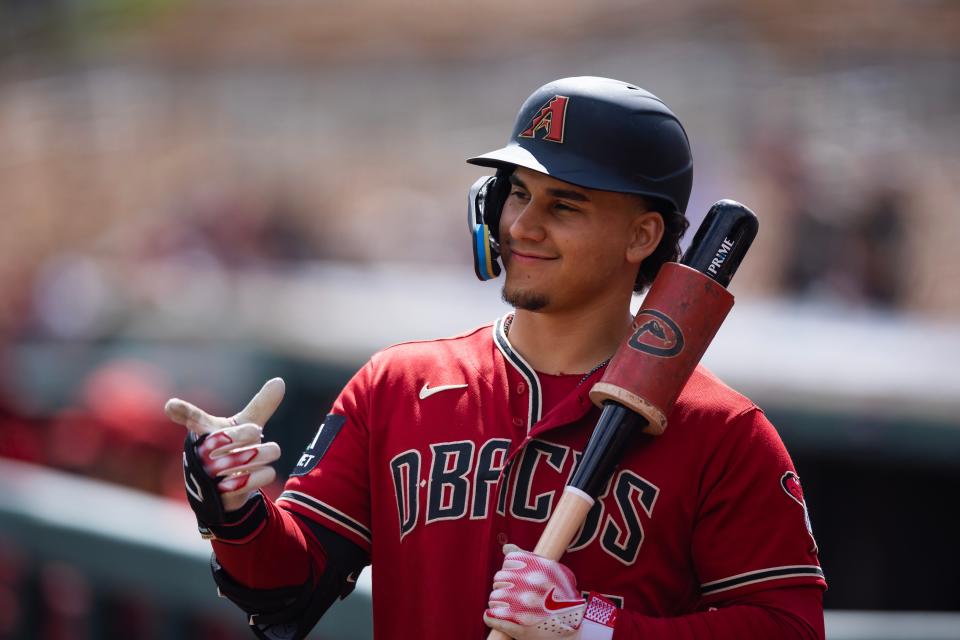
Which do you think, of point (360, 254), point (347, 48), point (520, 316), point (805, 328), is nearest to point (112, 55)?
point (347, 48)

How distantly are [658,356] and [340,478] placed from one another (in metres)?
0.69

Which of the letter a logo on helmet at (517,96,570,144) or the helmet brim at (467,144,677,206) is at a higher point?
the letter a logo on helmet at (517,96,570,144)

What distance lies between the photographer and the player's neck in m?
2.60

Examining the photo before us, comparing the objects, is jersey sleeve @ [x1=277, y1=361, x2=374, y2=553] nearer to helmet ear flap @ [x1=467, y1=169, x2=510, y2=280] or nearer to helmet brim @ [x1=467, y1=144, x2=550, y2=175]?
helmet ear flap @ [x1=467, y1=169, x2=510, y2=280]

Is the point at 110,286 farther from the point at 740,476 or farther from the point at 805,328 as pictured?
the point at 740,476

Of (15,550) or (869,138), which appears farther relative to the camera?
(869,138)

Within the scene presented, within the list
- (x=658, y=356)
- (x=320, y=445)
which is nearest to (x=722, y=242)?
(x=658, y=356)

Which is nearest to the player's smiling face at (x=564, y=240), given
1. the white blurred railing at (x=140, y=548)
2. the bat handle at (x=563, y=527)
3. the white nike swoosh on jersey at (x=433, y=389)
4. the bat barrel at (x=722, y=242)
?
the bat barrel at (x=722, y=242)

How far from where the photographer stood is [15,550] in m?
4.39

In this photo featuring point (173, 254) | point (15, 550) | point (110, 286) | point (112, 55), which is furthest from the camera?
point (112, 55)

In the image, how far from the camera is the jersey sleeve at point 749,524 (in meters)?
2.32

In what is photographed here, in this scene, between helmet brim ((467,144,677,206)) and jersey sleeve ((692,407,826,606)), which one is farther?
helmet brim ((467,144,677,206))

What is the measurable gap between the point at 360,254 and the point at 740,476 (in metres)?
11.6

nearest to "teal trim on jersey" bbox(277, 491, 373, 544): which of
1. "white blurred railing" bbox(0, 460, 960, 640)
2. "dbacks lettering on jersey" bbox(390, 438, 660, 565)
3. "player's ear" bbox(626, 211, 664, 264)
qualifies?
"dbacks lettering on jersey" bbox(390, 438, 660, 565)
